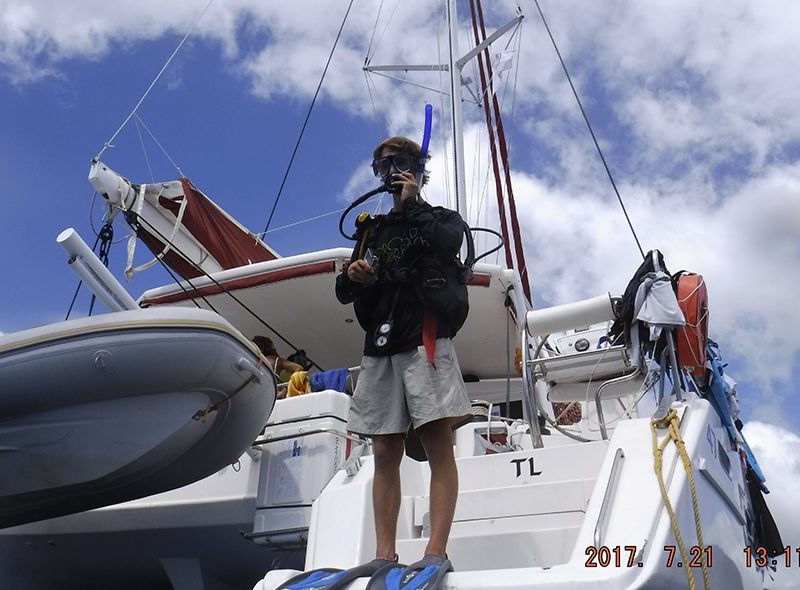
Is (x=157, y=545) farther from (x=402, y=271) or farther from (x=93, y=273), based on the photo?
(x=402, y=271)

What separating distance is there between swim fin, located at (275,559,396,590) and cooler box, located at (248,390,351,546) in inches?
59.4

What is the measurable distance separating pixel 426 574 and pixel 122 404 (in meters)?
2.15

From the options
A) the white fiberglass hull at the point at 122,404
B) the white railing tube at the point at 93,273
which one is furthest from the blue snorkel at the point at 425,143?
the white railing tube at the point at 93,273

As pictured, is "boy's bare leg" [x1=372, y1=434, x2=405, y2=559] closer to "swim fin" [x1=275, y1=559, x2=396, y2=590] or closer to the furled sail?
"swim fin" [x1=275, y1=559, x2=396, y2=590]

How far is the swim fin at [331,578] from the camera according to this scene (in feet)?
6.71

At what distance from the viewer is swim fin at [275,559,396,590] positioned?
80.5 inches

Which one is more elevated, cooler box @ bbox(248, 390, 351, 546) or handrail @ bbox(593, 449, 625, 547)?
cooler box @ bbox(248, 390, 351, 546)

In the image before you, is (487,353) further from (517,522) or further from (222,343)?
(517,522)

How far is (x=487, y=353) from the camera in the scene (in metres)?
7.03

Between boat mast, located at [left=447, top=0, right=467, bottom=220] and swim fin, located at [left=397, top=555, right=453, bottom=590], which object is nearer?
swim fin, located at [left=397, top=555, right=453, bottom=590]

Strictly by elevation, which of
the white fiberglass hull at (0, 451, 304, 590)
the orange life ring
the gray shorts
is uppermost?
the orange life ring

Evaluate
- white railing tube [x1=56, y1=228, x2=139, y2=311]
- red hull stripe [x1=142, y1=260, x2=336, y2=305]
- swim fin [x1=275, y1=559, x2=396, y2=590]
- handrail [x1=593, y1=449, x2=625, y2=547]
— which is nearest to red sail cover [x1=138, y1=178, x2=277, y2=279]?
red hull stripe [x1=142, y1=260, x2=336, y2=305]

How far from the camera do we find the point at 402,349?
2.44 metres

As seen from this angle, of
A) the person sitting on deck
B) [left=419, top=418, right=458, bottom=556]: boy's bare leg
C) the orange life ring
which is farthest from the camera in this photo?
the person sitting on deck
